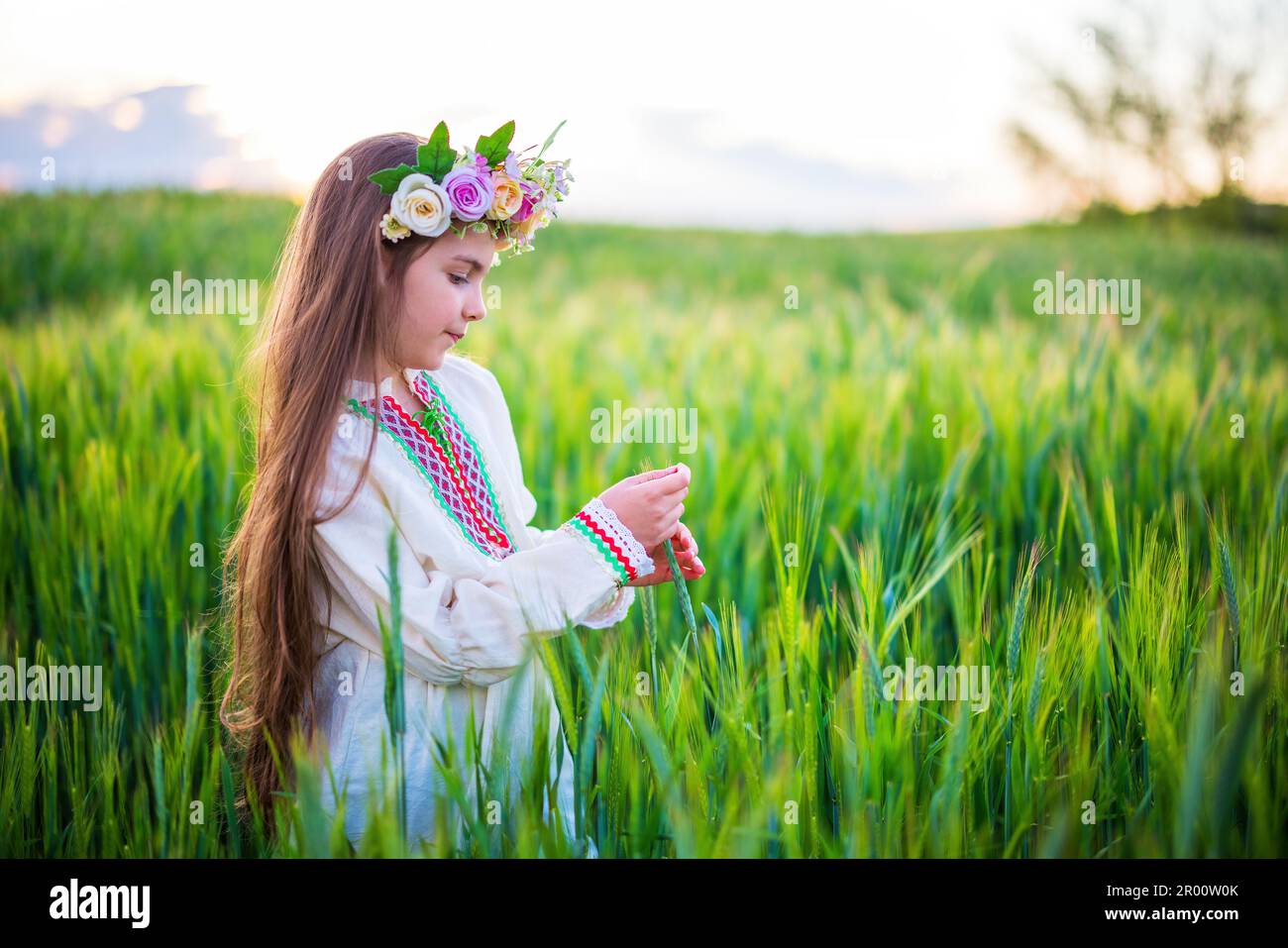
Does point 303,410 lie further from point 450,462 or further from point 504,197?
point 504,197

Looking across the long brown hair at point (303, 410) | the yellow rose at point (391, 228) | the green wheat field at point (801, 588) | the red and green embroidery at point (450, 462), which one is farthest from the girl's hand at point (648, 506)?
the yellow rose at point (391, 228)

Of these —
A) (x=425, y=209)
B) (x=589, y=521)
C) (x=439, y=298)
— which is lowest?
(x=589, y=521)

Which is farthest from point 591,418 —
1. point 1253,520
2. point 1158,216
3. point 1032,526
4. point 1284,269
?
point 1158,216

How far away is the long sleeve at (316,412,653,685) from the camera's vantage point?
3.70ft

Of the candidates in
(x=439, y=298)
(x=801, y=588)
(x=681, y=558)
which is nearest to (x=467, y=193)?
(x=439, y=298)

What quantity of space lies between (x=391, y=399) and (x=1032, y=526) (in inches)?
59.9

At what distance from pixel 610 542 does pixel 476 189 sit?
492 millimetres

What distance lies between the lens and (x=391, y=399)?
4.25 feet

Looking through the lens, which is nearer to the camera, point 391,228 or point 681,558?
point 391,228

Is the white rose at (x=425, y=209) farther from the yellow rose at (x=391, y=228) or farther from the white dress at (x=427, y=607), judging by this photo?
the white dress at (x=427, y=607)

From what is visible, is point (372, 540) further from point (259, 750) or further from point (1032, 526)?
point (1032, 526)

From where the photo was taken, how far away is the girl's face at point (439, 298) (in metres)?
1.21

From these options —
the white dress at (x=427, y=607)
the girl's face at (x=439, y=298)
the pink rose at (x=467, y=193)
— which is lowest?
the white dress at (x=427, y=607)

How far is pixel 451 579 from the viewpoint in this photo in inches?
46.7
